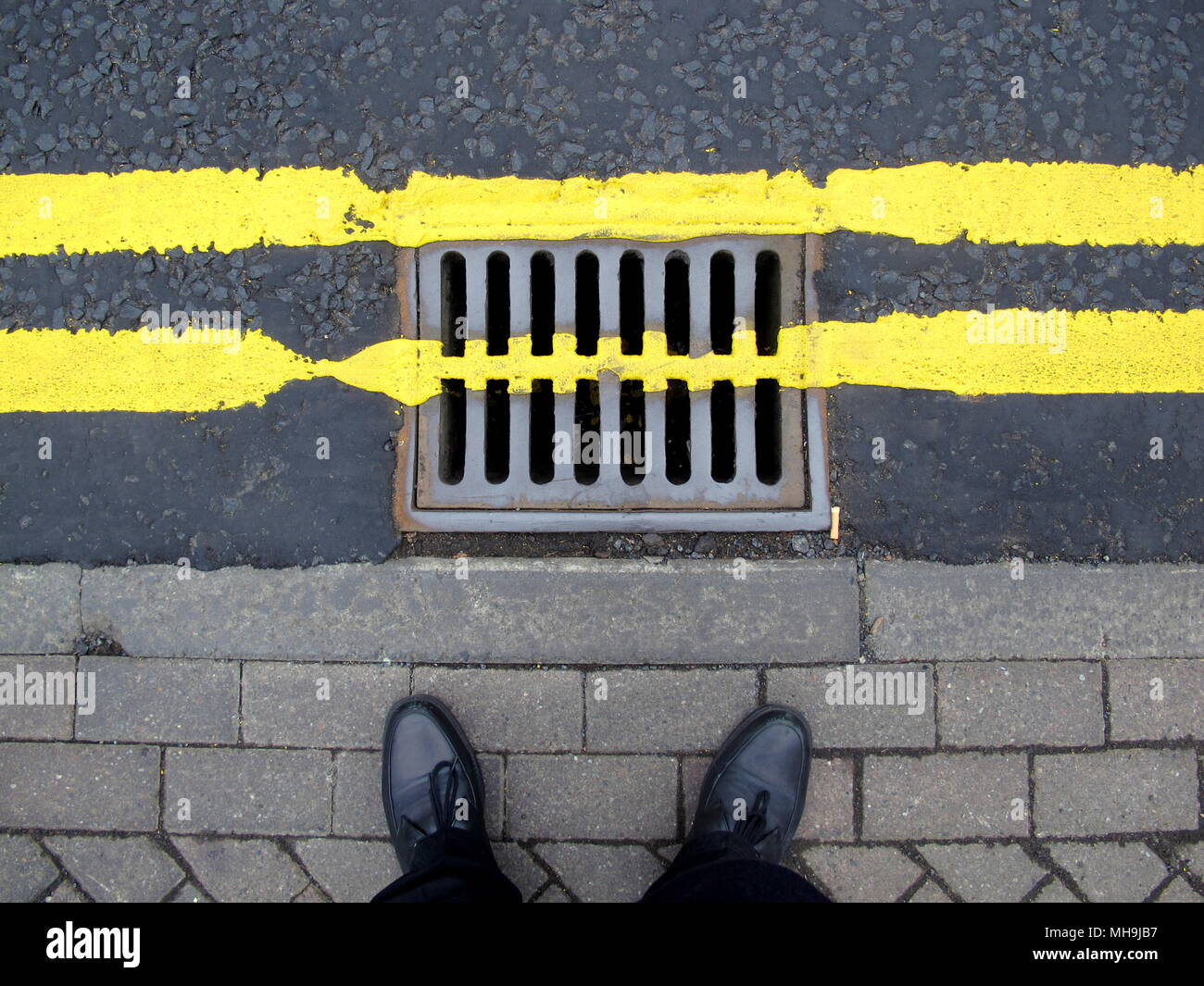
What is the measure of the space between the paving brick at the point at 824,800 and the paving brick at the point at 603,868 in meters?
0.17

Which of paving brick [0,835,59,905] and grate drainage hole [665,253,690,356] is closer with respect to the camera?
paving brick [0,835,59,905]

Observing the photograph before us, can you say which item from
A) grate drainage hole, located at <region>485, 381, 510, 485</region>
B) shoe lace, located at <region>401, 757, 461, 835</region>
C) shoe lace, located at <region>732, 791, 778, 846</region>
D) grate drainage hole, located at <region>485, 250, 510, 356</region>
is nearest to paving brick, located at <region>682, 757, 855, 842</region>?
shoe lace, located at <region>732, 791, 778, 846</region>

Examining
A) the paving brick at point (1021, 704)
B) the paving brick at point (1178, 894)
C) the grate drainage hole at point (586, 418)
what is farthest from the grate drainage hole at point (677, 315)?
the paving brick at point (1178, 894)

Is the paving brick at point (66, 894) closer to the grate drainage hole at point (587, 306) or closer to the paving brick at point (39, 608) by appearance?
the paving brick at point (39, 608)

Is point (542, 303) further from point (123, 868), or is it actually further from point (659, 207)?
point (123, 868)

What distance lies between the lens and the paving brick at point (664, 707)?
2.01 meters

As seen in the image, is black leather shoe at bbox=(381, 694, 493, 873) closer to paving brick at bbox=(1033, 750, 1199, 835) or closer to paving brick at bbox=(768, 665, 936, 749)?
paving brick at bbox=(768, 665, 936, 749)

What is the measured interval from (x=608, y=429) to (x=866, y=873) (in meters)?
1.38

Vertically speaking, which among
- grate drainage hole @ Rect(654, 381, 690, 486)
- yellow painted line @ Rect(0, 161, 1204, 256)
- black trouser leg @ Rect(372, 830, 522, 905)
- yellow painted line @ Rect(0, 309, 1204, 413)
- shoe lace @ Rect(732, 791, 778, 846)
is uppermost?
yellow painted line @ Rect(0, 161, 1204, 256)

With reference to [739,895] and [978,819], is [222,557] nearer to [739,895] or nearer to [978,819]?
[739,895]

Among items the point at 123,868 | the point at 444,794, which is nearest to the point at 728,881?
the point at 444,794

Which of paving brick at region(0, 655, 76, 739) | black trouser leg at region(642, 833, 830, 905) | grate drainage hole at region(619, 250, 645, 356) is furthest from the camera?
grate drainage hole at region(619, 250, 645, 356)

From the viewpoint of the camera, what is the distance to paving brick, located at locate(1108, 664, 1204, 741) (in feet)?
6.56

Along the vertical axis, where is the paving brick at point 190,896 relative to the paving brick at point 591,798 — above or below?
below
